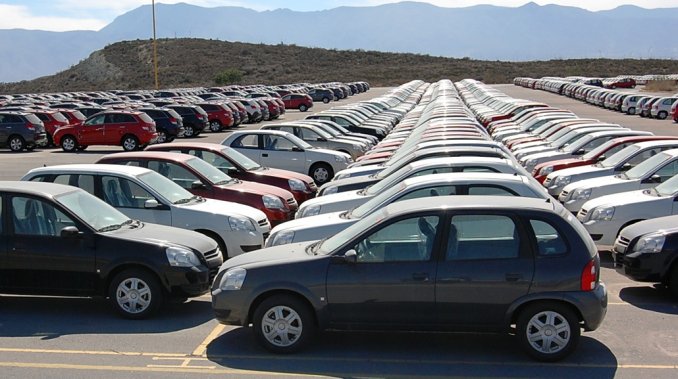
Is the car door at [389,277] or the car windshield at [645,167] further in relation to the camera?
the car windshield at [645,167]

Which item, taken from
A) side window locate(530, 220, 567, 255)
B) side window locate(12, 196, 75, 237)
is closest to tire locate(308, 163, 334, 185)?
side window locate(12, 196, 75, 237)

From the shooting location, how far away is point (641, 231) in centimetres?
971

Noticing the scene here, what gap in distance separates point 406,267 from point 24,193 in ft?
14.3

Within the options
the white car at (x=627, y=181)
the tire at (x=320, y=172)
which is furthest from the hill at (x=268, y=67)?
the white car at (x=627, y=181)

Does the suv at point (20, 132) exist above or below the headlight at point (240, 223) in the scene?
above

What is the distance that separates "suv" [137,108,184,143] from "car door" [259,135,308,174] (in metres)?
13.4

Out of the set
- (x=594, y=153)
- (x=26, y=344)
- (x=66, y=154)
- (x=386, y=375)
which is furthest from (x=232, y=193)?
(x=66, y=154)

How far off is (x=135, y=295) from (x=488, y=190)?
422 centimetres

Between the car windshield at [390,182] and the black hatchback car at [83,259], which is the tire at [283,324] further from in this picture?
the car windshield at [390,182]

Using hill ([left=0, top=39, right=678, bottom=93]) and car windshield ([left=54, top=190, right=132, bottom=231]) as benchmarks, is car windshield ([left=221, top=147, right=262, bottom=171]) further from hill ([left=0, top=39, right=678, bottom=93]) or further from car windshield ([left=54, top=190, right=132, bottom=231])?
hill ([left=0, top=39, right=678, bottom=93])

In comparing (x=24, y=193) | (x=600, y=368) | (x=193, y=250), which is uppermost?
(x=24, y=193)

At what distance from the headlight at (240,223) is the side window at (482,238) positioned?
175 inches

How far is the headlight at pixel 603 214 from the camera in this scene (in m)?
11.4

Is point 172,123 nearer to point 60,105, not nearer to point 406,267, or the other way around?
point 60,105
